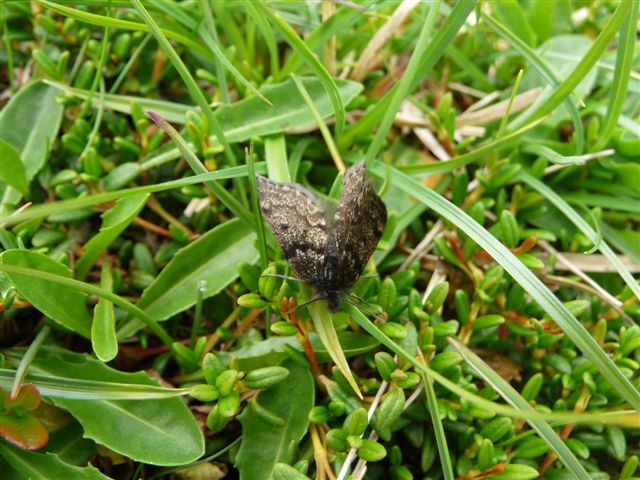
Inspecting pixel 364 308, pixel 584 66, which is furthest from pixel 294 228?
pixel 584 66

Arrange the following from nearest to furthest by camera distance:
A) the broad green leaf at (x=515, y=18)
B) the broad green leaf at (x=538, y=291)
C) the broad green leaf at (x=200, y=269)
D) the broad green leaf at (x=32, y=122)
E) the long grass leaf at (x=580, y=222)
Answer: the broad green leaf at (x=538, y=291) → the long grass leaf at (x=580, y=222) → the broad green leaf at (x=200, y=269) → the broad green leaf at (x=32, y=122) → the broad green leaf at (x=515, y=18)

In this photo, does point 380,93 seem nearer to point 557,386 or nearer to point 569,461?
point 557,386

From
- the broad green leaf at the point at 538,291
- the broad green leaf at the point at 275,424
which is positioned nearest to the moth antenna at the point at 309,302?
the broad green leaf at the point at 275,424

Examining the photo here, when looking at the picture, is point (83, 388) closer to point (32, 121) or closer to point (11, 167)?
point (11, 167)

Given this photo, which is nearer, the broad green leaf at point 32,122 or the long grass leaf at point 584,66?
the long grass leaf at point 584,66

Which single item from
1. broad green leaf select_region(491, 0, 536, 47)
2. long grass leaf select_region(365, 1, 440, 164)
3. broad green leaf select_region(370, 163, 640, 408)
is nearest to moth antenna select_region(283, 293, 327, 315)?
broad green leaf select_region(370, 163, 640, 408)

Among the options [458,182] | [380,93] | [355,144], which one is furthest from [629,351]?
[380,93]

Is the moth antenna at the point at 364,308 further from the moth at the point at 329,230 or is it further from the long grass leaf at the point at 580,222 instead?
the long grass leaf at the point at 580,222
